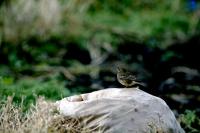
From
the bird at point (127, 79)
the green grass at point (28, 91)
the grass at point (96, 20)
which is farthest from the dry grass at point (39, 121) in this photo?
the grass at point (96, 20)

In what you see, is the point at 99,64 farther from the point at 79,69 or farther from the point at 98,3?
the point at 98,3

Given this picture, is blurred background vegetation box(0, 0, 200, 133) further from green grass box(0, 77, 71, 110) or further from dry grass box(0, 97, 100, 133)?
dry grass box(0, 97, 100, 133)

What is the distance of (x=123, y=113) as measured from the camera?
5637 millimetres

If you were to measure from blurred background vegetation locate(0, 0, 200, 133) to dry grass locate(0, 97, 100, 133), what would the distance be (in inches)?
88.1

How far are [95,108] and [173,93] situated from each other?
3688 millimetres

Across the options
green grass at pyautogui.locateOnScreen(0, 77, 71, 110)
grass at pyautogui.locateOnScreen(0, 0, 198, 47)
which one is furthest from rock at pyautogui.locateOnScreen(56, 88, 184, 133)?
grass at pyautogui.locateOnScreen(0, 0, 198, 47)

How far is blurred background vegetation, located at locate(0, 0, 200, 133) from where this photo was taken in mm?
9531

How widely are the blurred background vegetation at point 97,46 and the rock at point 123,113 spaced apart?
226 cm

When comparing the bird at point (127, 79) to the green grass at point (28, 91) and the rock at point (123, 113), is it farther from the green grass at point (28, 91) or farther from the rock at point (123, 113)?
the green grass at point (28, 91)

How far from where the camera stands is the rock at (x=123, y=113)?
18.2 ft

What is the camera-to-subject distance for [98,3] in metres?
13.8

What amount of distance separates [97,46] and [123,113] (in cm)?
578

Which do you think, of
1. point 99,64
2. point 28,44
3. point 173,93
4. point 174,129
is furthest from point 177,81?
point 174,129

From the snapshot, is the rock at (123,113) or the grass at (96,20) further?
the grass at (96,20)
